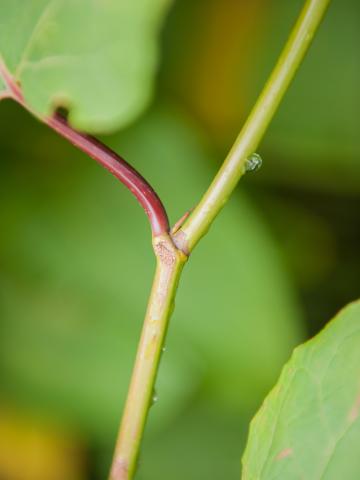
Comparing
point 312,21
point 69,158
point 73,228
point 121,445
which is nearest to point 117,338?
point 73,228

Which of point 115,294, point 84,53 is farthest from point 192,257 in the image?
point 84,53

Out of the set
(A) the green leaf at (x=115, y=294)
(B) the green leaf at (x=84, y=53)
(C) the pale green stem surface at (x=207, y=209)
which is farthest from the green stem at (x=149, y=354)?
(A) the green leaf at (x=115, y=294)

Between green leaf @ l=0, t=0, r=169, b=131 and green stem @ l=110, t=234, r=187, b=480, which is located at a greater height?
green leaf @ l=0, t=0, r=169, b=131

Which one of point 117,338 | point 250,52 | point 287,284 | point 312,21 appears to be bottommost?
point 117,338

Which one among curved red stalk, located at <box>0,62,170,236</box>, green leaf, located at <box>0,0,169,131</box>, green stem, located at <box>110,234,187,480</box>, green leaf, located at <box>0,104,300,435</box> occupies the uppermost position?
green leaf, located at <box>0,0,169,131</box>

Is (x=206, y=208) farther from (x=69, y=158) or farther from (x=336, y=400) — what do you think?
(x=69, y=158)

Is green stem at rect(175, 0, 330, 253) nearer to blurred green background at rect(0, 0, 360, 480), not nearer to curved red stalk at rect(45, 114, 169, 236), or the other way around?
curved red stalk at rect(45, 114, 169, 236)

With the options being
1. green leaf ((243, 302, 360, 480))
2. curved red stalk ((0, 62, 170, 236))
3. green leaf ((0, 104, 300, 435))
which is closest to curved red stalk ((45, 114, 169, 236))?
curved red stalk ((0, 62, 170, 236))
